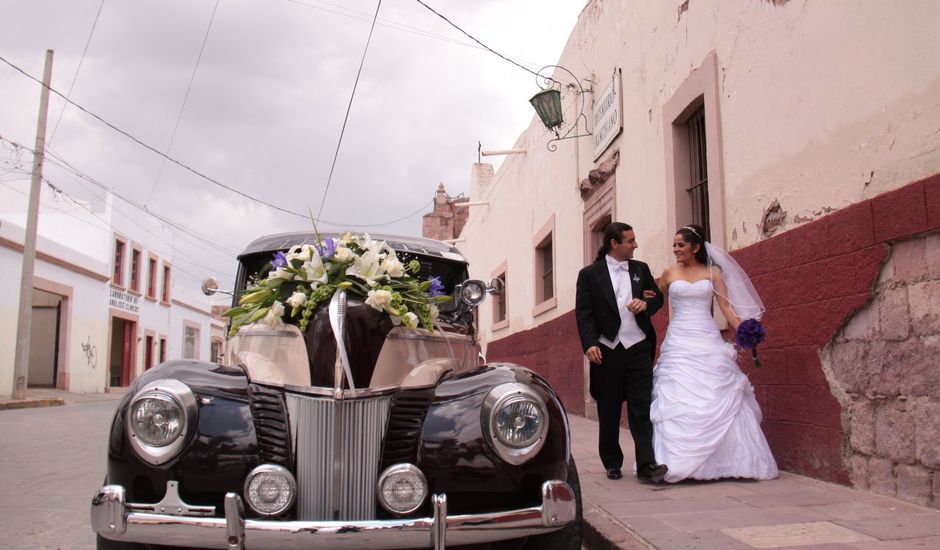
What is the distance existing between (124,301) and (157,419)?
26511mm

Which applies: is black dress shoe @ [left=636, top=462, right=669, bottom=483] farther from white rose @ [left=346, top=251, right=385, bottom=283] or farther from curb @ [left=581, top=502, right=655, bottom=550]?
white rose @ [left=346, top=251, right=385, bottom=283]

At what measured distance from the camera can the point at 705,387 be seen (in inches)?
175

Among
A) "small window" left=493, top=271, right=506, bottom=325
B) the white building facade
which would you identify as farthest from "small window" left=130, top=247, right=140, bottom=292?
"small window" left=493, top=271, right=506, bottom=325

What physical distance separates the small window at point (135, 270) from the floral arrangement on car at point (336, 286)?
2694cm

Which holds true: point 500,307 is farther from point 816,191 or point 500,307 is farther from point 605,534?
point 605,534

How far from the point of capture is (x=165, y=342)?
31156 mm

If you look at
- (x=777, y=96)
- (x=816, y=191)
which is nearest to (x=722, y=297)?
(x=816, y=191)

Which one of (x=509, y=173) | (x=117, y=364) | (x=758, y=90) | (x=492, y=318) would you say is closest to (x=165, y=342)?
(x=117, y=364)

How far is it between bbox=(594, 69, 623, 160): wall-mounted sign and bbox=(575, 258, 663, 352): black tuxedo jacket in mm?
3656

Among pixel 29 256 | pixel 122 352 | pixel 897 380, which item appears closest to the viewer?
pixel 897 380

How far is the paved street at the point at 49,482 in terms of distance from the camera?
375 centimetres

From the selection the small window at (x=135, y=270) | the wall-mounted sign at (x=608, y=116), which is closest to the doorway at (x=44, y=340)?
the small window at (x=135, y=270)

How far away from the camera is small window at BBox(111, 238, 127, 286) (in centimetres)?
2588

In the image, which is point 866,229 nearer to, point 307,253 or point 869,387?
point 869,387
